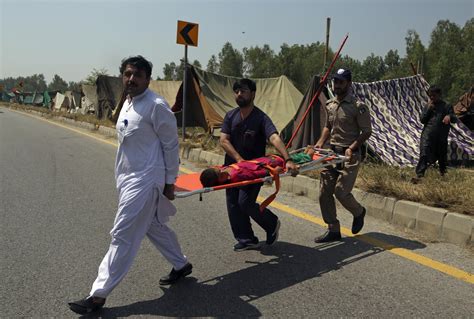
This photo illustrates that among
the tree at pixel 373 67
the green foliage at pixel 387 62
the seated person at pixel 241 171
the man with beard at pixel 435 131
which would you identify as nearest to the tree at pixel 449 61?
the green foliage at pixel 387 62

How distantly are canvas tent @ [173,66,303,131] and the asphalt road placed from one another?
7167 mm

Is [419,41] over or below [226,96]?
over

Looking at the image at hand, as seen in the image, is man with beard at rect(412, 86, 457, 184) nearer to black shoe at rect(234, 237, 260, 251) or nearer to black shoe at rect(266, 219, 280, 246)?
black shoe at rect(266, 219, 280, 246)

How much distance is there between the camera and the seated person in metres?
3.67

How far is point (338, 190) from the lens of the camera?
4.59m

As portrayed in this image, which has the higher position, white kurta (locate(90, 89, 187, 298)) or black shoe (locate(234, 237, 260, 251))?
white kurta (locate(90, 89, 187, 298))

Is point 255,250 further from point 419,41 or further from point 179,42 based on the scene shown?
point 419,41

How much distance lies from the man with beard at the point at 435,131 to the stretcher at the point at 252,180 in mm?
3384

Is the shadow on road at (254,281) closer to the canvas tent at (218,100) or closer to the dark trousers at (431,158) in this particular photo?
the dark trousers at (431,158)

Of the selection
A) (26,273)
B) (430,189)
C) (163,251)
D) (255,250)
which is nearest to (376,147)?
(430,189)

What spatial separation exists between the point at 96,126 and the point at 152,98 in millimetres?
16051

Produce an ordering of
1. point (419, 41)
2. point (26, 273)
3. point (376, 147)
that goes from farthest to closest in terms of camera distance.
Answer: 1. point (419, 41)
2. point (376, 147)
3. point (26, 273)

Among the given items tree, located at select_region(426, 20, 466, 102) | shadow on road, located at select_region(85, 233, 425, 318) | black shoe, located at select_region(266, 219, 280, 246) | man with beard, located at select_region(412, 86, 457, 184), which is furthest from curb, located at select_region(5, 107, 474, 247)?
tree, located at select_region(426, 20, 466, 102)

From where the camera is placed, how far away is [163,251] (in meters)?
3.57
